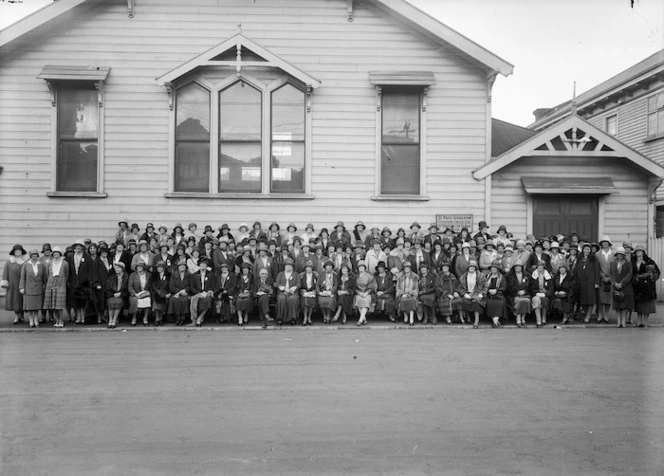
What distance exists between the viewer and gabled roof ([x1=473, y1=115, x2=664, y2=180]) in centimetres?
1542

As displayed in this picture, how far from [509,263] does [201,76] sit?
30.4 ft

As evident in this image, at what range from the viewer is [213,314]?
13977 mm

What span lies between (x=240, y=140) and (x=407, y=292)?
20.7ft

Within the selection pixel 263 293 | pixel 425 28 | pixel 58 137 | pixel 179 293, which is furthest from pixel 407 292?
pixel 58 137

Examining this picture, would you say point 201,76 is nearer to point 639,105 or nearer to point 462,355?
point 462,355

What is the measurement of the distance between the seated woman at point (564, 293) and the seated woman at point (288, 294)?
5.76 meters

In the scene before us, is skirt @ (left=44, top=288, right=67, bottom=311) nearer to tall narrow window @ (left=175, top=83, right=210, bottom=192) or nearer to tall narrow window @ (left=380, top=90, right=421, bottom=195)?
tall narrow window @ (left=175, top=83, right=210, bottom=192)

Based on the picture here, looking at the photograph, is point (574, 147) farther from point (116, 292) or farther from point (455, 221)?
point (116, 292)

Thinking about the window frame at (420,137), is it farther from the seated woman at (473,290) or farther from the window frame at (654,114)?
the window frame at (654,114)

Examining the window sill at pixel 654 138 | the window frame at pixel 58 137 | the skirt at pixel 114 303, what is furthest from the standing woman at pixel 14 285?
the window sill at pixel 654 138

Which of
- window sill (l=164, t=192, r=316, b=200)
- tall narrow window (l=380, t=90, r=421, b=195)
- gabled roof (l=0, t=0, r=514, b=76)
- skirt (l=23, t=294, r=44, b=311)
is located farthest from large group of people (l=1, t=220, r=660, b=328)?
gabled roof (l=0, t=0, r=514, b=76)

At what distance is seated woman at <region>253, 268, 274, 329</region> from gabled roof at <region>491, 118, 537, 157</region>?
7.74 m

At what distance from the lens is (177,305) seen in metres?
→ 12.9

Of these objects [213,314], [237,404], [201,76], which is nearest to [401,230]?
[213,314]
